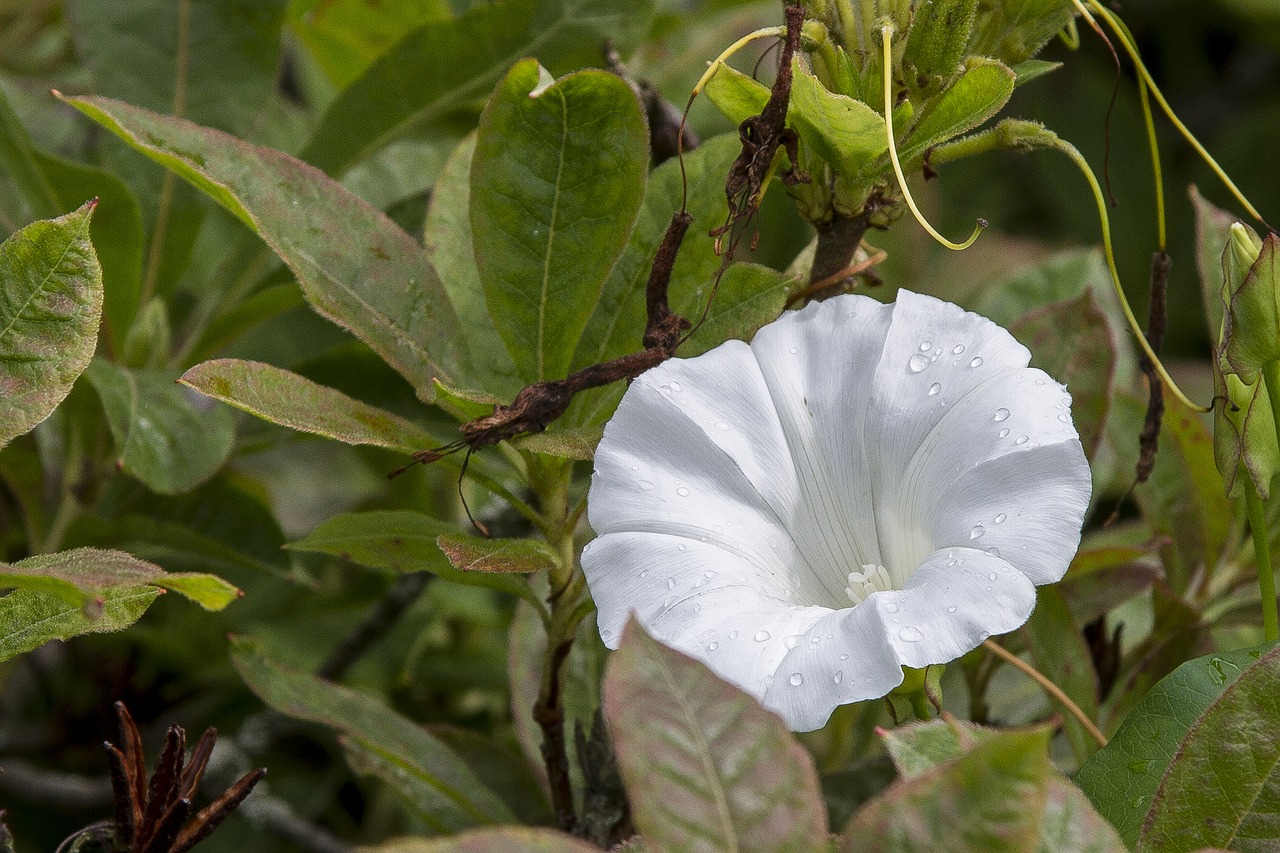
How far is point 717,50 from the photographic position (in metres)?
1.78

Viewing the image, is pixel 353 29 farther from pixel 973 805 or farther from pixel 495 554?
pixel 973 805

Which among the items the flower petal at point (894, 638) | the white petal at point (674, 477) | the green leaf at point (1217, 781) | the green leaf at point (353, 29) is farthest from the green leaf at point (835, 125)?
the green leaf at point (353, 29)

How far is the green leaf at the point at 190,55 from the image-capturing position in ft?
4.21

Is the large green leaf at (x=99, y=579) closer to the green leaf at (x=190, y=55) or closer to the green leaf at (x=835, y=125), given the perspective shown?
the green leaf at (x=835, y=125)

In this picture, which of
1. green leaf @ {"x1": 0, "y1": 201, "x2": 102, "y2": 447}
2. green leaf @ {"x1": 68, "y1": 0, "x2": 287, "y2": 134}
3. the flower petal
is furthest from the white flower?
green leaf @ {"x1": 68, "y1": 0, "x2": 287, "y2": 134}

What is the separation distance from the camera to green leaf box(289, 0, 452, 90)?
154cm

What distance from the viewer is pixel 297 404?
0.81 m

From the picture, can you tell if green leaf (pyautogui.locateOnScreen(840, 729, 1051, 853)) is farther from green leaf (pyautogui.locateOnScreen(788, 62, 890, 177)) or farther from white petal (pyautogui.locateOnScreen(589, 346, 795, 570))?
green leaf (pyautogui.locateOnScreen(788, 62, 890, 177))

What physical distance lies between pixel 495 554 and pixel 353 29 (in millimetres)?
1021

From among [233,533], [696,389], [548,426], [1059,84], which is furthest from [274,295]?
[1059,84]

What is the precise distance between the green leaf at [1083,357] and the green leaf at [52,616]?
771mm

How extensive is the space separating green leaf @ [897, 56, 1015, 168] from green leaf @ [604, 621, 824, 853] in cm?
42

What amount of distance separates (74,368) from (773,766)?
0.50 meters

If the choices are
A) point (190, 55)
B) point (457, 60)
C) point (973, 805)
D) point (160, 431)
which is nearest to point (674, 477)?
point (973, 805)
